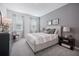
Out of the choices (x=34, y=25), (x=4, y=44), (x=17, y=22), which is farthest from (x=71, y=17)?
(x=17, y=22)

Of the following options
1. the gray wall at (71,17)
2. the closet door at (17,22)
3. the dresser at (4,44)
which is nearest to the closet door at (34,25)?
the closet door at (17,22)

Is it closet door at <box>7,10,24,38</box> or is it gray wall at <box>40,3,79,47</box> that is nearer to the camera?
gray wall at <box>40,3,79,47</box>

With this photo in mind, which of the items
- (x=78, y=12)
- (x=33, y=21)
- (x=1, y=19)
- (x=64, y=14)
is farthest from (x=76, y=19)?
(x=33, y=21)

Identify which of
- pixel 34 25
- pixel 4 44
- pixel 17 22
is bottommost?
pixel 4 44

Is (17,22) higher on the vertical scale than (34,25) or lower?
higher

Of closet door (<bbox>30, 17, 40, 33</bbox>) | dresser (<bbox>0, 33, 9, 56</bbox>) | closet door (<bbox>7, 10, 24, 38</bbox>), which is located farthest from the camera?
closet door (<bbox>30, 17, 40, 33</bbox>)

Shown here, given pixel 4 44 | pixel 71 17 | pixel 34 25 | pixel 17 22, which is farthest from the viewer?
pixel 34 25

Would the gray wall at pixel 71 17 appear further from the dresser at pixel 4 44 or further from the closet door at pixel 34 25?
the closet door at pixel 34 25

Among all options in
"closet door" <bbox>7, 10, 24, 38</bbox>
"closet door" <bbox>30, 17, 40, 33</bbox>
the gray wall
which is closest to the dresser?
the gray wall

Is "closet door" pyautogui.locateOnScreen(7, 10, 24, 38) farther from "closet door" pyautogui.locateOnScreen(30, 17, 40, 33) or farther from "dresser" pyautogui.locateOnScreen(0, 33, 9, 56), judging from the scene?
"dresser" pyautogui.locateOnScreen(0, 33, 9, 56)

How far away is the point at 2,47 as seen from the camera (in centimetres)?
163

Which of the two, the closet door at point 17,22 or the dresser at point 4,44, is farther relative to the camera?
the closet door at point 17,22

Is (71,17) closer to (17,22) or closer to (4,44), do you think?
(4,44)

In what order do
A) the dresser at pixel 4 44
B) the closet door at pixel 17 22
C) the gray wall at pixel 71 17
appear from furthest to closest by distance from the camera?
1. the closet door at pixel 17 22
2. the gray wall at pixel 71 17
3. the dresser at pixel 4 44
